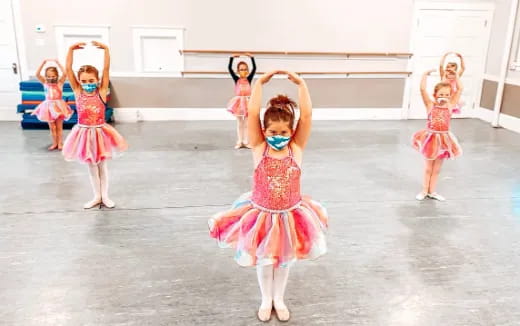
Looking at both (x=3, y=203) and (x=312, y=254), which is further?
(x=3, y=203)

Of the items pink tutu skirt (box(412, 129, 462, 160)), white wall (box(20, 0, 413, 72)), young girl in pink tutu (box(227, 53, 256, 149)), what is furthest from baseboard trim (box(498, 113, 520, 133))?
young girl in pink tutu (box(227, 53, 256, 149))

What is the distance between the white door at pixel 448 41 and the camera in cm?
759

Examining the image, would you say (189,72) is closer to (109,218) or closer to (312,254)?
(109,218)

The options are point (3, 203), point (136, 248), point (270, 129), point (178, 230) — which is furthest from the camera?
point (3, 203)

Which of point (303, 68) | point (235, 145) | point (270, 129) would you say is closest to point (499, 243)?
point (270, 129)

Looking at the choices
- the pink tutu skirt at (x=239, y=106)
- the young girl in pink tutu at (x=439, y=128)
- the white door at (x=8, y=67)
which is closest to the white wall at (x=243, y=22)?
the white door at (x=8, y=67)

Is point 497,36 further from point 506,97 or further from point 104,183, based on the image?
point 104,183

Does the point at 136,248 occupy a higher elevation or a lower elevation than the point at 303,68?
lower

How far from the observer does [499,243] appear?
3.24m

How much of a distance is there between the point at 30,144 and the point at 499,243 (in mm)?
5437

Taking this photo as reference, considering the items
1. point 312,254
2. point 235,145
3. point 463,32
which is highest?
point 463,32

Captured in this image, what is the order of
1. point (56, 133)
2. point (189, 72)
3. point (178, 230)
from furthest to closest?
point (189, 72) → point (56, 133) → point (178, 230)

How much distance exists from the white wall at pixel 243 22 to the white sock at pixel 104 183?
3.96 meters

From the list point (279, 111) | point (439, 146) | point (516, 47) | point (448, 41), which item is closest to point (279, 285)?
point (279, 111)
